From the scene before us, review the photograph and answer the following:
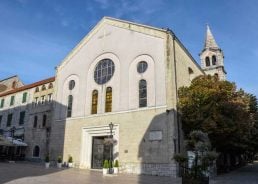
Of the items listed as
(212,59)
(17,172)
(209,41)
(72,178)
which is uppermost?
(209,41)

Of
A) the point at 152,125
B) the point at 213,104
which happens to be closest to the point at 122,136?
the point at 152,125

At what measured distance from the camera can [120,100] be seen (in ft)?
77.8

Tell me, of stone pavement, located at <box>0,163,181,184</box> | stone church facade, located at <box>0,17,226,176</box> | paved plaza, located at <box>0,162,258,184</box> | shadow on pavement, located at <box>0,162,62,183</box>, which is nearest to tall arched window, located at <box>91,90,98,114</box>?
stone church facade, located at <box>0,17,226,176</box>

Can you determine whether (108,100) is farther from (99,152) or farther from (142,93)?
(99,152)

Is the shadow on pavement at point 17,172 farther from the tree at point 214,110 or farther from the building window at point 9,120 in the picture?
the building window at point 9,120

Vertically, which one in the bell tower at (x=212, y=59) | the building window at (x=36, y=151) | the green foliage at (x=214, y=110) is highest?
the bell tower at (x=212, y=59)

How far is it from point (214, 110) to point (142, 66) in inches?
294

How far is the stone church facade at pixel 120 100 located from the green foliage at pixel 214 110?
116 cm

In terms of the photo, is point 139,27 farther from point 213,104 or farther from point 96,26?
point 213,104

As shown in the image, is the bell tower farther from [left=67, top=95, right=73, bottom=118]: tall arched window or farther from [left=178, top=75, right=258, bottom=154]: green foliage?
[left=67, top=95, right=73, bottom=118]: tall arched window

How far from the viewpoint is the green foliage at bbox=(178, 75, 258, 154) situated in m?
20.5

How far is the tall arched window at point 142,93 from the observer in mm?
22312

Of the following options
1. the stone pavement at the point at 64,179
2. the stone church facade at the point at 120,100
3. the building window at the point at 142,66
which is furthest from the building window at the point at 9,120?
the building window at the point at 142,66

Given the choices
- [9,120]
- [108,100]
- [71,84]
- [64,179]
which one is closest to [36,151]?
[9,120]
